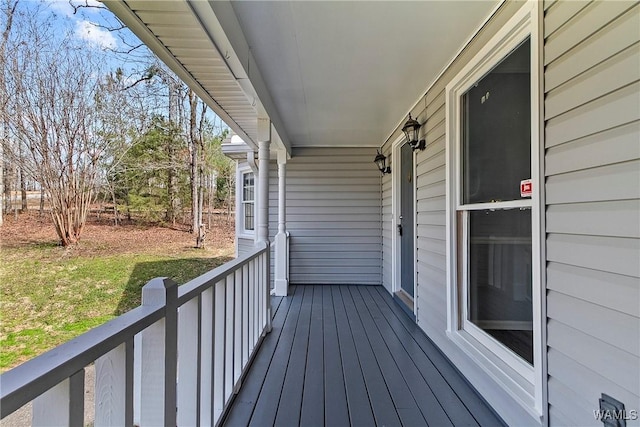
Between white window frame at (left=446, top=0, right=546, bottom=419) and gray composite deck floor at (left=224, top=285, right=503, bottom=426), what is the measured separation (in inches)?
10.1

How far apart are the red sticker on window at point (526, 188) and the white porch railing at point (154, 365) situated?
1687mm

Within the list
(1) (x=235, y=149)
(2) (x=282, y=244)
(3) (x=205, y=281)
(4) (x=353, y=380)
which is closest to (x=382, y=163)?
(2) (x=282, y=244)

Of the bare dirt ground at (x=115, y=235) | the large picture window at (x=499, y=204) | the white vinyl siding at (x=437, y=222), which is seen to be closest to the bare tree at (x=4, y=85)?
the bare dirt ground at (x=115, y=235)

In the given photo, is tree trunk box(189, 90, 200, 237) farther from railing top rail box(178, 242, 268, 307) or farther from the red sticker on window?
the red sticker on window

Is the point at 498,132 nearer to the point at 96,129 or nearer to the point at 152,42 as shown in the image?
the point at 152,42

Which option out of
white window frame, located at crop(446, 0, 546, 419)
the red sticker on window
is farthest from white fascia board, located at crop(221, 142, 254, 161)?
the red sticker on window

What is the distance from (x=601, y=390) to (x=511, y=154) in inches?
46.6

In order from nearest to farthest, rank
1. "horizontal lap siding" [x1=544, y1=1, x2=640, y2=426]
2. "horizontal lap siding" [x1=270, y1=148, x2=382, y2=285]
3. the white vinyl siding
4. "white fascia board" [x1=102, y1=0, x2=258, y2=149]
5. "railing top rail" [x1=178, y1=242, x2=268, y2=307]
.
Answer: "horizontal lap siding" [x1=544, y1=1, x2=640, y2=426] < "railing top rail" [x1=178, y1=242, x2=268, y2=307] < "white fascia board" [x1=102, y1=0, x2=258, y2=149] < the white vinyl siding < "horizontal lap siding" [x1=270, y1=148, x2=382, y2=285]

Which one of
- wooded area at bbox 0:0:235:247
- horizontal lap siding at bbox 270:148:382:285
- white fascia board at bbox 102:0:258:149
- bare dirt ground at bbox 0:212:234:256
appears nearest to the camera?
white fascia board at bbox 102:0:258:149

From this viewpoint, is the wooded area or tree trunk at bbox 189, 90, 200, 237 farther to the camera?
tree trunk at bbox 189, 90, 200, 237

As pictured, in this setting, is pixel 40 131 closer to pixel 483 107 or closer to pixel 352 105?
pixel 352 105

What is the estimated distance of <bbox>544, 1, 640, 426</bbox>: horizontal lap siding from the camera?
1026mm

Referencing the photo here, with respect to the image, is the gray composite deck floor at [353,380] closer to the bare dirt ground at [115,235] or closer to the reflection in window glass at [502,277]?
the reflection in window glass at [502,277]

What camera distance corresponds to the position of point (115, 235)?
314 inches
